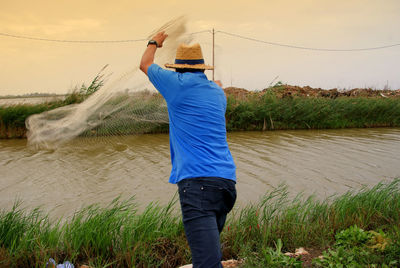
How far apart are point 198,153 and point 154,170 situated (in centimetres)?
582

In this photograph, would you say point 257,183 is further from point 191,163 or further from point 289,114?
point 289,114

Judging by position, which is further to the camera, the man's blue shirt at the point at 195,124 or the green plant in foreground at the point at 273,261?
the green plant in foreground at the point at 273,261

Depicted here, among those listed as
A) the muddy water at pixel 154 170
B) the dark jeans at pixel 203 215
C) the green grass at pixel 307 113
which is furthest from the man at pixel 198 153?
the green grass at pixel 307 113

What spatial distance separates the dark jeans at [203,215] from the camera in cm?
184

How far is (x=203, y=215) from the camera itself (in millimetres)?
1866

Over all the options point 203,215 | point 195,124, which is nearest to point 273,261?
point 203,215

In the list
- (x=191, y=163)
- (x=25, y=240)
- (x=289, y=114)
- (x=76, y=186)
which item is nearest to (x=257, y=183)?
(x=76, y=186)

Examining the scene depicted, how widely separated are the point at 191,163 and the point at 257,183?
5.05 meters

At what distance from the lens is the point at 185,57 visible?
2.07 meters

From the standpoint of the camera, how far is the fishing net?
2.87 m

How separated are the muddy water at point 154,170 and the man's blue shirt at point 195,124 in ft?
7.83

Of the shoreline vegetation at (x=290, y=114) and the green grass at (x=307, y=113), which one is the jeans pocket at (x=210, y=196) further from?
the green grass at (x=307, y=113)

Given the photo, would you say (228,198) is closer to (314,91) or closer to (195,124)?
(195,124)

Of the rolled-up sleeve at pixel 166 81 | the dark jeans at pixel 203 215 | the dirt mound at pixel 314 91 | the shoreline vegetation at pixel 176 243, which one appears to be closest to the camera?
the dark jeans at pixel 203 215
